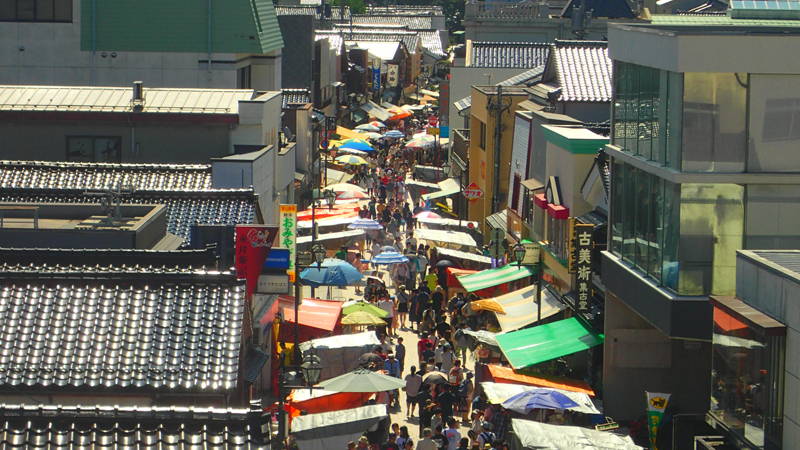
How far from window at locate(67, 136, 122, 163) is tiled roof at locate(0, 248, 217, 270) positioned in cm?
1553

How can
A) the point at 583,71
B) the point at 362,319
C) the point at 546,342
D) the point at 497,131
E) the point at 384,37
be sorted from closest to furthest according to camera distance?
1. the point at 546,342
2. the point at 362,319
3. the point at 583,71
4. the point at 497,131
5. the point at 384,37

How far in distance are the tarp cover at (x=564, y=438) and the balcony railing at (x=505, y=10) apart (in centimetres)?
5025

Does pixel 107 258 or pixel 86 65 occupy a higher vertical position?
pixel 86 65

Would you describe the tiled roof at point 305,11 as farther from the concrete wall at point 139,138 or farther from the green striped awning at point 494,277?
the green striped awning at point 494,277

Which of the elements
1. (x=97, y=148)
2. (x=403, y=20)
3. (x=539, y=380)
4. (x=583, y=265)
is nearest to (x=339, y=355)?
(x=539, y=380)

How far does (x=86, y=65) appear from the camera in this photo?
1486 inches

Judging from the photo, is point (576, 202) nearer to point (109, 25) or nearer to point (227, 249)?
point (227, 249)

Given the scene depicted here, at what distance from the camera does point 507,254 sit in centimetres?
3428

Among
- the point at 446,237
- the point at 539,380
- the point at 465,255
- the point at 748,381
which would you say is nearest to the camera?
the point at 748,381

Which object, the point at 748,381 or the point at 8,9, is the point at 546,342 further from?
the point at 8,9

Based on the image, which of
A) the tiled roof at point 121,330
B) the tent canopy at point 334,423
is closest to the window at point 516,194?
the tent canopy at point 334,423

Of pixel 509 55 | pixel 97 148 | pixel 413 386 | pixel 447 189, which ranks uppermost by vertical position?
pixel 509 55

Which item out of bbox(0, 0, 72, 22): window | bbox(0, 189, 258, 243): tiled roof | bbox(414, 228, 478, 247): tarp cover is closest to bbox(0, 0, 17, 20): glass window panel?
bbox(0, 0, 72, 22): window

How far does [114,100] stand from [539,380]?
16743 millimetres
